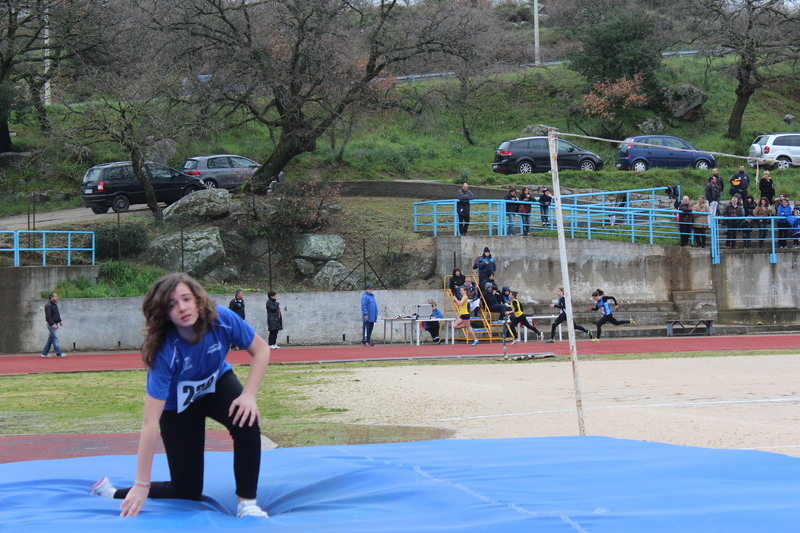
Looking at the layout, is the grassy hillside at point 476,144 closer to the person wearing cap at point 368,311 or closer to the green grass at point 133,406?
the person wearing cap at point 368,311

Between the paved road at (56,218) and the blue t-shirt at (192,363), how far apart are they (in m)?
23.5

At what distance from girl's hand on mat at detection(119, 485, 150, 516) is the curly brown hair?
692mm

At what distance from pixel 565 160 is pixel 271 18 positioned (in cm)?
1635

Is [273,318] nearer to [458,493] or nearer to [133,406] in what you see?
[133,406]

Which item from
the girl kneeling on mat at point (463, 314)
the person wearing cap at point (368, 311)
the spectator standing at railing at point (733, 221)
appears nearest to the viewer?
the person wearing cap at point (368, 311)

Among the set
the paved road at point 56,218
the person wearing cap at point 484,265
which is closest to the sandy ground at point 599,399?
the person wearing cap at point 484,265

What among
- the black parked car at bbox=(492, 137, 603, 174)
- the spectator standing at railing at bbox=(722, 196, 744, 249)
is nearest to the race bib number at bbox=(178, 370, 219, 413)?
the spectator standing at railing at bbox=(722, 196, 744, 249)

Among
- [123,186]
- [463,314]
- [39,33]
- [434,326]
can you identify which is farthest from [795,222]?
[39,33]

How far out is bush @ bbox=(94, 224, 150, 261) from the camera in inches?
941

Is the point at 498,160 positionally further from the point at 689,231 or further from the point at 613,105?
the point at 613,105

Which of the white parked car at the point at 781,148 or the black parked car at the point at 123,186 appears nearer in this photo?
the black parked car at the point at 123,186

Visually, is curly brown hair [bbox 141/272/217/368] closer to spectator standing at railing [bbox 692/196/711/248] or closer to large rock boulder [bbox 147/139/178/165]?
spectator standing at railing [bbox 692/196/711/248]

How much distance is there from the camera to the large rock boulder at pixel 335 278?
971 inches

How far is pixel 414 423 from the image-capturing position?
9195 millimetres
